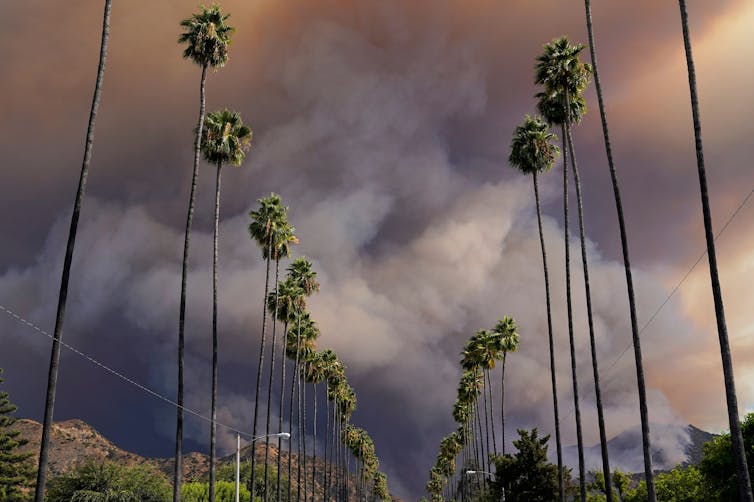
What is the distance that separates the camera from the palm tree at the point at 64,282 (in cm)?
2148

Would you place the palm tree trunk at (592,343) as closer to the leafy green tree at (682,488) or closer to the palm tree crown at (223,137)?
the leafy green tree at (682,488)

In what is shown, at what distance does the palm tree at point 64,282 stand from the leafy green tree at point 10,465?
76798mm

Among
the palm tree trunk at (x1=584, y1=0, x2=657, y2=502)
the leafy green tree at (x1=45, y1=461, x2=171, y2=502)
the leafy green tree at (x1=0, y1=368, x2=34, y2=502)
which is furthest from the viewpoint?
the leafy green tree at (x1=0, y1=368, x2=34, y2=502)

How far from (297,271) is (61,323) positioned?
177 feet

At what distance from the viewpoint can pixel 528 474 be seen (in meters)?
52.4

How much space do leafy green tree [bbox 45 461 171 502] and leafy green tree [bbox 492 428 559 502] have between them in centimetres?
4608

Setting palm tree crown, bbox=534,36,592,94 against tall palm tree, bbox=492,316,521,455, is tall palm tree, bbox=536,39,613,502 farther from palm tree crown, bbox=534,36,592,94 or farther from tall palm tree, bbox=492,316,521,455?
tall palm tree, bbox=492,316,521,455

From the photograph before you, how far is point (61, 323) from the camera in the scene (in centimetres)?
2377

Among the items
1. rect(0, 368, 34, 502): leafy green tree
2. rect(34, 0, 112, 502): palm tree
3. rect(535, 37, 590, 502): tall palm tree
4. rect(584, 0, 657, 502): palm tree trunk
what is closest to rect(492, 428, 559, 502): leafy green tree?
rect(535, 37, 590, 502): tall palm tree

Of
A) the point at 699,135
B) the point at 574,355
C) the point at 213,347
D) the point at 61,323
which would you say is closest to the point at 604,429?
the point at 574,355

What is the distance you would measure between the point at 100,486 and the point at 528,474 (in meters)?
51.2

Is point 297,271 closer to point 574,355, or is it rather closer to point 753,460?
point 574,355

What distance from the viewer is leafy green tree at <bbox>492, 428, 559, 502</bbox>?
169 feet

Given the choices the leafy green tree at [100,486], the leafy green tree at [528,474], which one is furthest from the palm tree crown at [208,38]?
the leafy green tree at [100,486]
